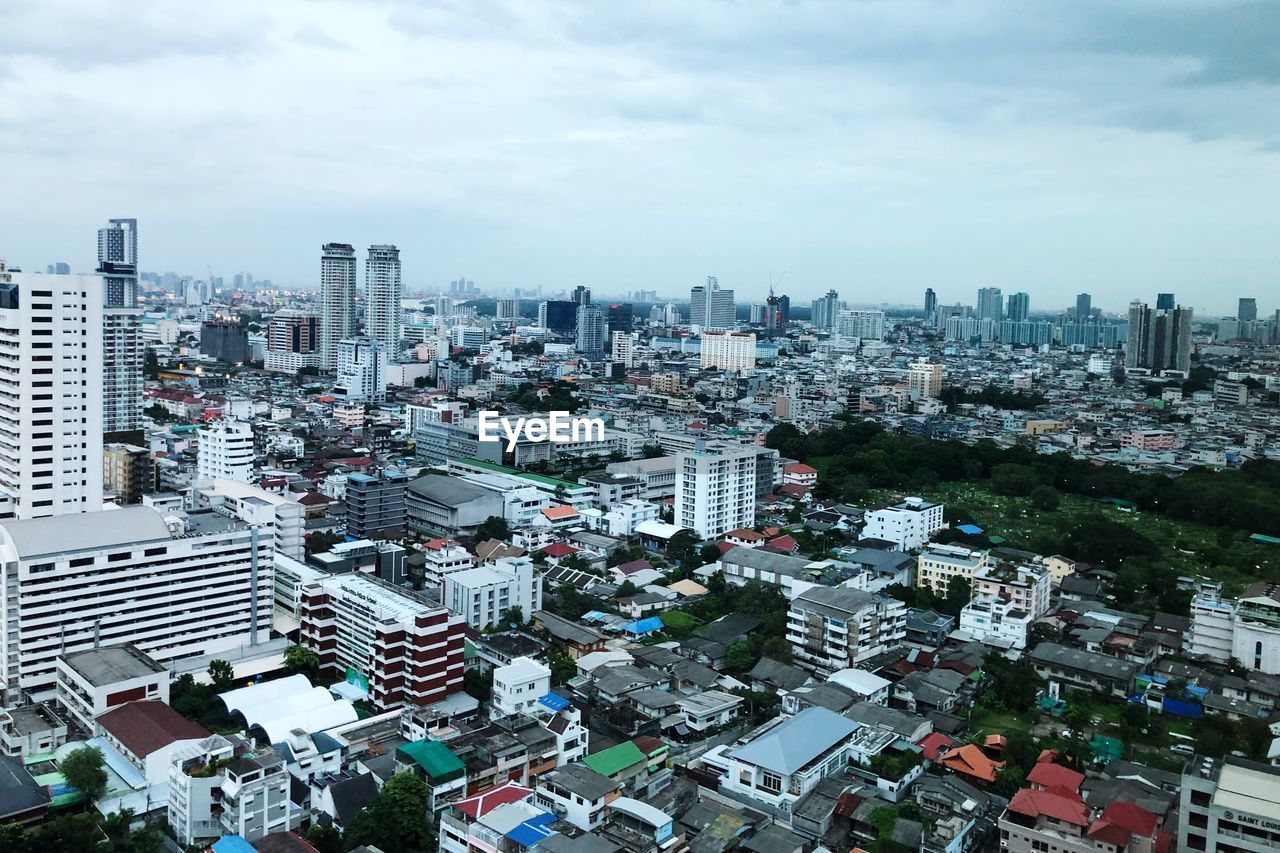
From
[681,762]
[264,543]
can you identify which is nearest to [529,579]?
[264,543]

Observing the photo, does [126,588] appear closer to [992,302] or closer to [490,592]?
[490,592]

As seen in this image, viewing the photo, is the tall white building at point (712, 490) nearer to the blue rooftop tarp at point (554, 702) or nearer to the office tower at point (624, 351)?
the blue rooftop tarp at point (554, 702)

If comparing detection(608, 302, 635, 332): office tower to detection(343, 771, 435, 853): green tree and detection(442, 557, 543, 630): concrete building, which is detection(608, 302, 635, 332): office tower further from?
detection(343, 771, 435, 853): green tree

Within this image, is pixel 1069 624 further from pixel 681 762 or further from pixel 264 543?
pixel 264 543

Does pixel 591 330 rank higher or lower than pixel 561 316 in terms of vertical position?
lower

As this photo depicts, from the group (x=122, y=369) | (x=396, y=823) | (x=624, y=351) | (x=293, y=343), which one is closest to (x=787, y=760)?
(x=396, y=823)

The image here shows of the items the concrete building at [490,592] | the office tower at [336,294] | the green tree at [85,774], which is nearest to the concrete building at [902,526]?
the concrete building at [490,592]
